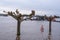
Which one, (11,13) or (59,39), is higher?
(11,13)

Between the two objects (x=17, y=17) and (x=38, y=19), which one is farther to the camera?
(x=38, y=19)

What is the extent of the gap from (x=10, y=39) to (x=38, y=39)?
3033 millimetres

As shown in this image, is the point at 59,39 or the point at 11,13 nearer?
the point at 11,13

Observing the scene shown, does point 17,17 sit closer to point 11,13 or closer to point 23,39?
point 11,13

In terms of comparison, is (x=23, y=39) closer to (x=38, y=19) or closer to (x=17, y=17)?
(x=17, y=17)

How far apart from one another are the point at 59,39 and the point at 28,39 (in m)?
3.48

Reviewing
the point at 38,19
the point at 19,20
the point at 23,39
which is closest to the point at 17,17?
the point at 19,20

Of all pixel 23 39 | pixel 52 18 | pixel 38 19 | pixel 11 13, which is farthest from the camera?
pixel 38 19

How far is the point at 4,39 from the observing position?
94.8ft

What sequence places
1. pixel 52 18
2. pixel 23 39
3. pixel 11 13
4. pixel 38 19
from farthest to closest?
pixel 38 19, pixel 23 39, pixel 52 18, pixel 11 13

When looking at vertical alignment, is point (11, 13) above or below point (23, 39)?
above

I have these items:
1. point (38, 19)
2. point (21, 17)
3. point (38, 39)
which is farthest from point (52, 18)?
point (38, 19)

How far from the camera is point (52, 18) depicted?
24141 millimetres

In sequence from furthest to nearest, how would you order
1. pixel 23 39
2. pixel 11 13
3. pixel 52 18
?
pixel 23 39
pixel 52 18
pixel 11 13
